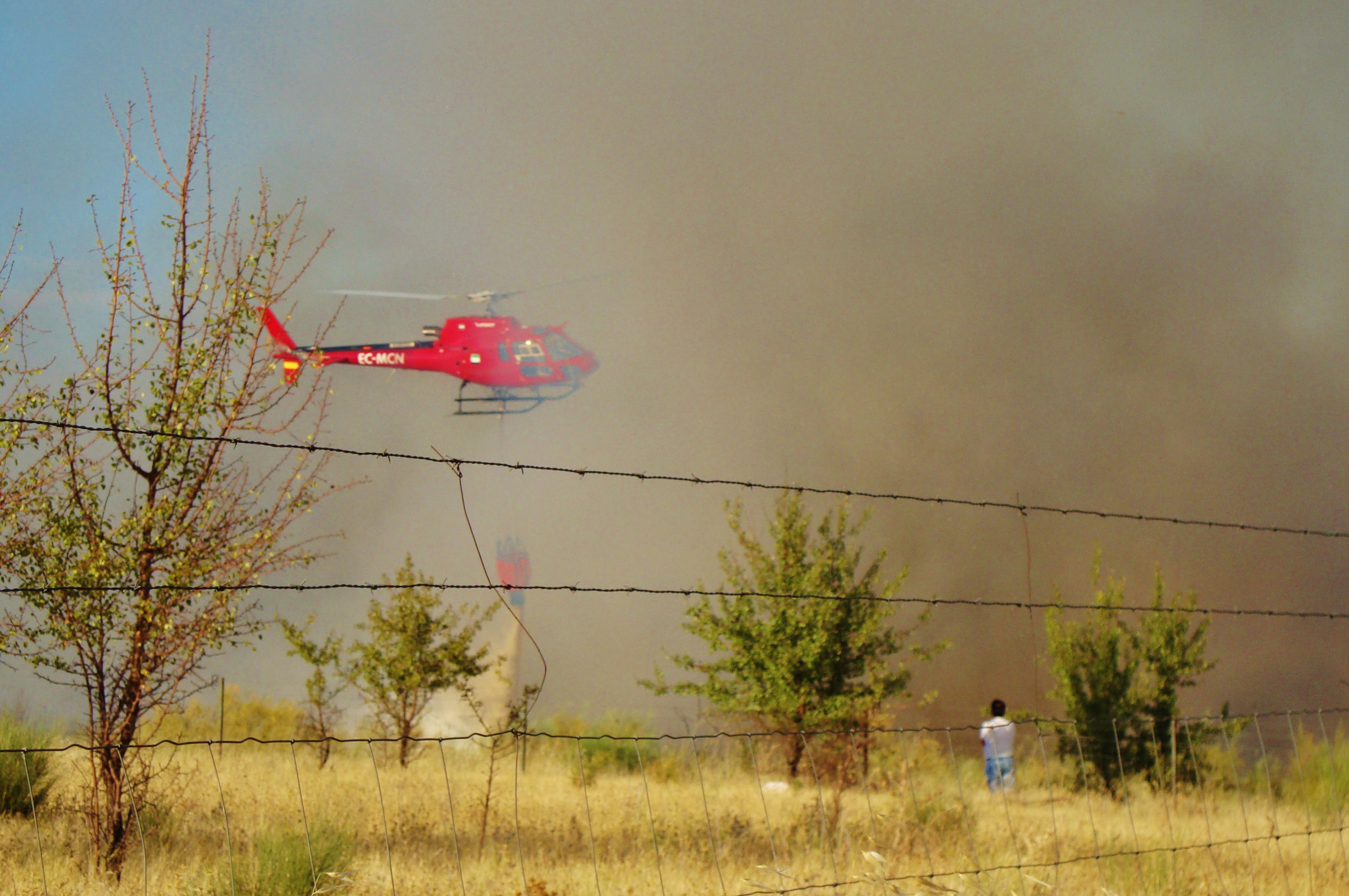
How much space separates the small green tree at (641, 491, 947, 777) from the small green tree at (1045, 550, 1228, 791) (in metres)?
4.61

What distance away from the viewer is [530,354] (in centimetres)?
3303

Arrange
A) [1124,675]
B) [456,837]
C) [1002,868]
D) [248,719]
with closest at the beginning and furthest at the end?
[1002,868] < [456,837] < [1124,675] < [248,719]

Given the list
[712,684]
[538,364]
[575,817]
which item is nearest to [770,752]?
[712,684]

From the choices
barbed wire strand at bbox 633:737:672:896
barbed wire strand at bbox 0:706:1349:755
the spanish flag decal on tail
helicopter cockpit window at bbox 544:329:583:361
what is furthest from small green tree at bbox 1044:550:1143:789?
helicopter cockpit window at bbox 544:329:583:361

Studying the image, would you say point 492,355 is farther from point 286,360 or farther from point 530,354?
point 286,360

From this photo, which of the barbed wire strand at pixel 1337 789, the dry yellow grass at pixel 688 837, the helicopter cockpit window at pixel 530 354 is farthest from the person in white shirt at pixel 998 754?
the helicopter cockpit window at pixel 530 354

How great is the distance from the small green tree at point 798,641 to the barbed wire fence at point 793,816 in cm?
88

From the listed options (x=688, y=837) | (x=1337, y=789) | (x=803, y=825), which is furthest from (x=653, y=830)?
(x=1337, y=789)

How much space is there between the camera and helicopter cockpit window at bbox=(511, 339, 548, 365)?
32781mm

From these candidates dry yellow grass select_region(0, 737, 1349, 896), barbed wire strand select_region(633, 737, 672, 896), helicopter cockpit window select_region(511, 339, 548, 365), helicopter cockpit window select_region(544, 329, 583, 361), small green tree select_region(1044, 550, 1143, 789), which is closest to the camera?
barbed wire strand select_region(633, 737, 672, 896)

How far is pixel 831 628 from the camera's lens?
1323 centimetres

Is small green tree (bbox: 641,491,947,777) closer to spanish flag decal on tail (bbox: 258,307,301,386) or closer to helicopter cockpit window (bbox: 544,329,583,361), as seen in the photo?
spanish flag decal on tail (bbox: 258,307,301,386)

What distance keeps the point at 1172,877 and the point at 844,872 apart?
2118mm

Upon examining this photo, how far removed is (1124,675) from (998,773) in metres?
5.49
